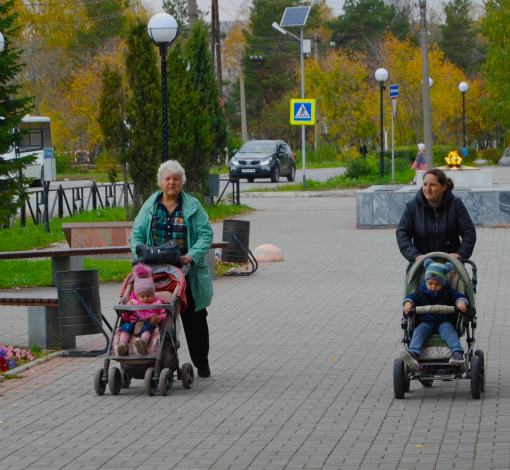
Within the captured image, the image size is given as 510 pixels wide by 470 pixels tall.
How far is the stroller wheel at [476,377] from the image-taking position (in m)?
6.30

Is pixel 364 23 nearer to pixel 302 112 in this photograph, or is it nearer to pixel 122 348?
pixel 302 112

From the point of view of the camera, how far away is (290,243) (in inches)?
683

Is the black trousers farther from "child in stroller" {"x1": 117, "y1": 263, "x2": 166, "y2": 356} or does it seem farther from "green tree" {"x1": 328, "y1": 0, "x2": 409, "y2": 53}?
"green tree" {"x1": 328, "y1": 0, "x2": 409, "y2": 53}

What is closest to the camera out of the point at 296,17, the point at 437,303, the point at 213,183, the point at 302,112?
the point at 437,303

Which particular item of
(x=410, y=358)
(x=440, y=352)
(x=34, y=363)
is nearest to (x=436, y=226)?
(x=440, y=352)

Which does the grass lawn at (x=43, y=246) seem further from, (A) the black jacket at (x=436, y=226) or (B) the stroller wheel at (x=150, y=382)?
(A) the black jacket at (x=436, y=226)

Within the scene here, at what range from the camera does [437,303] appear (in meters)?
6.52

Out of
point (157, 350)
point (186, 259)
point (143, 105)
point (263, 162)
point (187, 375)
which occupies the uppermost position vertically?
point (143, 105)

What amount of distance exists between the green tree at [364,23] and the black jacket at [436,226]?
7413 cm

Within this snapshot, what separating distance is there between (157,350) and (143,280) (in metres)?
0.51

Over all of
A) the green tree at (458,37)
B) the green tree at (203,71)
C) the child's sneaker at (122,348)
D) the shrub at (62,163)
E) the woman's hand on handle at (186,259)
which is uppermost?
the green tree at (458,37)

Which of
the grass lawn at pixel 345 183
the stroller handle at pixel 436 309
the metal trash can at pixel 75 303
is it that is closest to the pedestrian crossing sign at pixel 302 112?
the grass lawn at pixel 345 183

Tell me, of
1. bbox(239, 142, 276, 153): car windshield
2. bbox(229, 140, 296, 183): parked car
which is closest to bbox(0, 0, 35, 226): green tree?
bbox(229, 140, 296, 183): parked car

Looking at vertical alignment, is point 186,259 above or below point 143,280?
above
